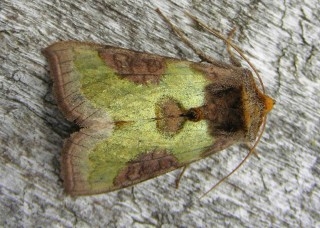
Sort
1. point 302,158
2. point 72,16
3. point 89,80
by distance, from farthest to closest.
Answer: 1. point 302,158
2. point 72,16
3. point 89,80

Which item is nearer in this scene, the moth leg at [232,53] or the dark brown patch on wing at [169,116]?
the dark brown patch on wing at [169,116]

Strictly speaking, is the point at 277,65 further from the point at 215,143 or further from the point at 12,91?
the point at 12,91

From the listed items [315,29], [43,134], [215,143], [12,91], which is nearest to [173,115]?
[215,143]

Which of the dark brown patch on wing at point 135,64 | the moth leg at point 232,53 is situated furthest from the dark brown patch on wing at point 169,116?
the moth leg at point 232,53

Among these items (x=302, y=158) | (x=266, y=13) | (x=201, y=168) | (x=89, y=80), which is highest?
(x=266, y=13)

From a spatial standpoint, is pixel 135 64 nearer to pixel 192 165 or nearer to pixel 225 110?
pixel 225 110

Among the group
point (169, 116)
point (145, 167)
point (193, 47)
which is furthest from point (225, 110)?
point (145, 167)

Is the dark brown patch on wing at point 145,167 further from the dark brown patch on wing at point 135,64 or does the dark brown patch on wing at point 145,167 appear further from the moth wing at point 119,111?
the dark brown patch on wing at point 135,64
